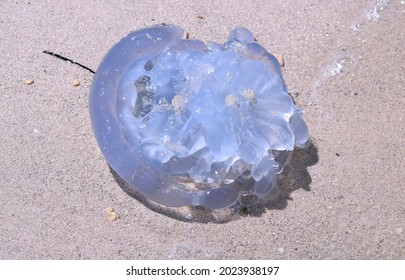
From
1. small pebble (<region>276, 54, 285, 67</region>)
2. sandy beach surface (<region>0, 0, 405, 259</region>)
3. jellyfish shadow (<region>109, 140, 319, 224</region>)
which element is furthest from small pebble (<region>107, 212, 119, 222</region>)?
small pebble (<region>276, 54, 285, 67</region>)

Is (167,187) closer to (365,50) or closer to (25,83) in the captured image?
(25,83)

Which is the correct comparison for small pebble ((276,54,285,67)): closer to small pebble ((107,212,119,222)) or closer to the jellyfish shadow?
the jellyfish shadow

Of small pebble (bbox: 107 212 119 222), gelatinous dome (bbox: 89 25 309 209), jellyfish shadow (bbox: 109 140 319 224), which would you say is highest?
gelatinous dome (bbox: 89 25 309 209)

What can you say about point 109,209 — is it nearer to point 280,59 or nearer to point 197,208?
point 197,208

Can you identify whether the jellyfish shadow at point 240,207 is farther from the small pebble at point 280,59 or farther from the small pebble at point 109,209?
the small pebble at point 280,59

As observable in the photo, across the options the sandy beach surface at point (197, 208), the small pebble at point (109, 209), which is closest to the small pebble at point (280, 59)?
the sandy beach surface at point (197, 208)

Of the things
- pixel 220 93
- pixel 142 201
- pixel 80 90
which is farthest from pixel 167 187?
pixel 80 90

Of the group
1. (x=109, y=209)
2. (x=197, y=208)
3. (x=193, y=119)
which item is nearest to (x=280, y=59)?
(x=193, y=119)
